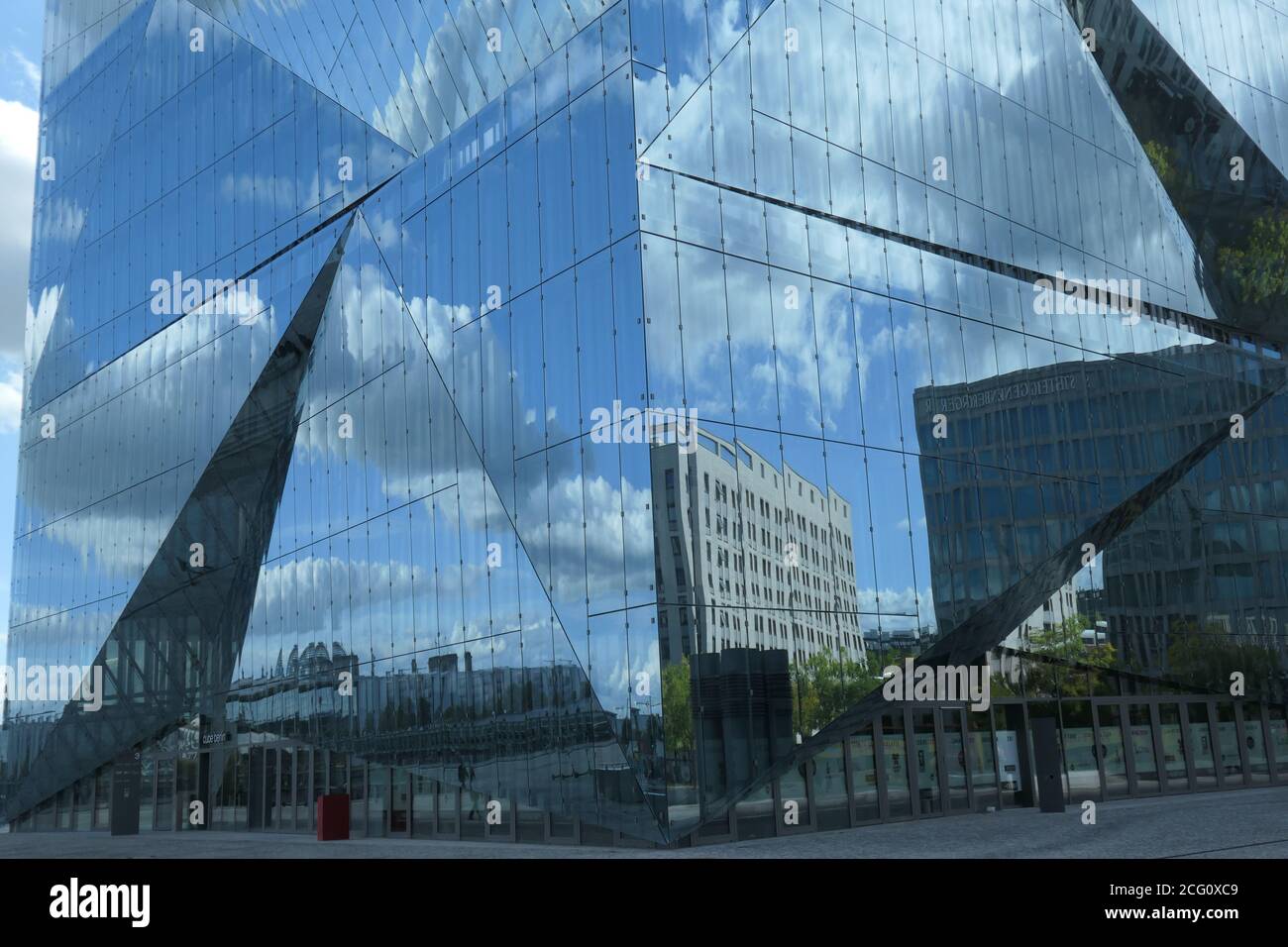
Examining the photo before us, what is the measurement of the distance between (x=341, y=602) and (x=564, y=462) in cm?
893

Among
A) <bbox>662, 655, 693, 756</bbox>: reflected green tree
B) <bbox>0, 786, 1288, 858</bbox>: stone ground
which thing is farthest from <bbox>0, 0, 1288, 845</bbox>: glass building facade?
<bbox>0, 786, 1288, 858</bbox>: stone ground

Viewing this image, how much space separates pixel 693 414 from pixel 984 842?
7410 millimetres

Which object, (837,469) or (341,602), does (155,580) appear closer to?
(341,602)

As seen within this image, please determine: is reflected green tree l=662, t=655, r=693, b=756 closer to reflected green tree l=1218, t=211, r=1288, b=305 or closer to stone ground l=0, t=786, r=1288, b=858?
stone ground l=0, t=786, r=1288, b=858

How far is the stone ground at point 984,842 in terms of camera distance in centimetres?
1602

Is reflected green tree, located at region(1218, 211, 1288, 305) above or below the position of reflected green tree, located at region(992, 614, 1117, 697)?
above

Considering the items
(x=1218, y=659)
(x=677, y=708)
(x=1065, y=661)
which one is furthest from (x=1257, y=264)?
(x=677, y=708)

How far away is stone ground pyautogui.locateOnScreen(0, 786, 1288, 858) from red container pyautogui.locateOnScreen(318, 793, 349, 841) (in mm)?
350

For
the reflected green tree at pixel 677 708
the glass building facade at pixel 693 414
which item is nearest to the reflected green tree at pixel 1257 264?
the glass building facade at pixel 693 414

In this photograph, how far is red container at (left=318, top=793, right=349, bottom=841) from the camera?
2567cm

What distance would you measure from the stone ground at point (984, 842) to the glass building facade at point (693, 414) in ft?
3.00

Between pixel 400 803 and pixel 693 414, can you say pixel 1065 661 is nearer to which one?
pixel 693 414

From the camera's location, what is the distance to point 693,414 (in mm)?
19531

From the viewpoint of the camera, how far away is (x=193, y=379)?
110ft
